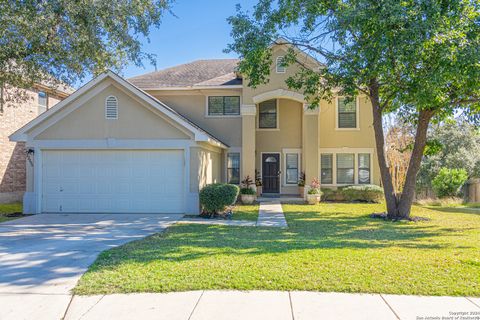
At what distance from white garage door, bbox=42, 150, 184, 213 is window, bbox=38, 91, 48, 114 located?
23.7 ft

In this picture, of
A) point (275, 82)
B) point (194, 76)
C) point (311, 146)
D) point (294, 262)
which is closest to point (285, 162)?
point (311, 146)

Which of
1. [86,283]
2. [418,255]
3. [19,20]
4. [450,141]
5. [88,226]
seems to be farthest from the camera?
[450,141]

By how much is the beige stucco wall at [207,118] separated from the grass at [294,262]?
9.22m

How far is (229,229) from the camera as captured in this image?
10414 mm

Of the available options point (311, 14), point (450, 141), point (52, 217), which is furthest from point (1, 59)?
point (450, 141)

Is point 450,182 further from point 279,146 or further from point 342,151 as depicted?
point 279,146

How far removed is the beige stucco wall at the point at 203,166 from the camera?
43.7 ft

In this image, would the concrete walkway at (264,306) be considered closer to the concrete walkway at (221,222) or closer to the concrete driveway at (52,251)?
the concrete driveway at (52,251)

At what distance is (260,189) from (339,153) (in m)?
4.86

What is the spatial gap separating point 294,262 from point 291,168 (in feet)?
45.4

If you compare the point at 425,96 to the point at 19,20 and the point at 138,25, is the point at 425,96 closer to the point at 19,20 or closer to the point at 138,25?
the point at 138,25

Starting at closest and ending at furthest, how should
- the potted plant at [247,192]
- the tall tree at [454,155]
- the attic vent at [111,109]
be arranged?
1. the attic vent at [111,109]
2. the potted plant at [247,192]
3. the tall tree at [454,155]

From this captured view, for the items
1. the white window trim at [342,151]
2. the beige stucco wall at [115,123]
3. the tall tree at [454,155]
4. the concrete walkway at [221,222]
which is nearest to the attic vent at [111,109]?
the beige stucco wall at [115,123]

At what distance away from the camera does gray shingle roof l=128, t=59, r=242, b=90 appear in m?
19.1
